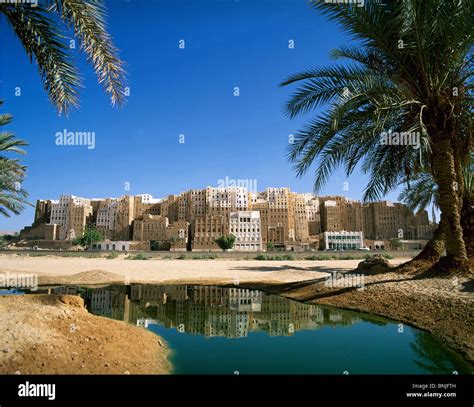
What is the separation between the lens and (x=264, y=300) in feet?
36.8

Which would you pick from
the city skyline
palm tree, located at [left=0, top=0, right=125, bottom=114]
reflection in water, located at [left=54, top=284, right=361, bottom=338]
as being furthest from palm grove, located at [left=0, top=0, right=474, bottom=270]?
the city skyline

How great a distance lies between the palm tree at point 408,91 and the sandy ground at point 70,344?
623cm

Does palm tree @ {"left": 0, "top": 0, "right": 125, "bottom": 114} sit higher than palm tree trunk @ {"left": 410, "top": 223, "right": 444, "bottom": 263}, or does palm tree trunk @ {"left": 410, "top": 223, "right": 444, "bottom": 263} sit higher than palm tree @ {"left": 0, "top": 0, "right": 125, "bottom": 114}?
palm tree @ {"left": 0, "top": 0, "right": 125, "bottom": 114}

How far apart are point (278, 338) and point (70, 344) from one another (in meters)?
4.02

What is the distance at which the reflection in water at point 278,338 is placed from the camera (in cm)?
493

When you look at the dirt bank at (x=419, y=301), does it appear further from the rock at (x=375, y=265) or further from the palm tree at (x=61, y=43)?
the palm tree at (x=61, y=43)

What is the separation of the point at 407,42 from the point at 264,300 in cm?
924

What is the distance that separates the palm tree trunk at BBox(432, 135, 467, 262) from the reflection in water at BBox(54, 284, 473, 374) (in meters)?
3.49

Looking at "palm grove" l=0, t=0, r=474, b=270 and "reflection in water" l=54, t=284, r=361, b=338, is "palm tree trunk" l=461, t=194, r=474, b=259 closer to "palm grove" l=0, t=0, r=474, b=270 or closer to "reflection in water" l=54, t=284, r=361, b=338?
"palm grove" l=0, t=0, r=474, b=270

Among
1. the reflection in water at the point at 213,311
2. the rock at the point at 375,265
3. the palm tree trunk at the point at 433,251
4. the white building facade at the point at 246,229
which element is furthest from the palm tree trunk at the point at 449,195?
the white building facade at the point at 246,229

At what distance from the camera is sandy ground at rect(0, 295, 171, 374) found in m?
4.18

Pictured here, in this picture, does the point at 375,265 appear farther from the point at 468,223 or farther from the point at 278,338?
the point at 278,338

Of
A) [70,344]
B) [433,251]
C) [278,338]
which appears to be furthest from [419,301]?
[70,344]
